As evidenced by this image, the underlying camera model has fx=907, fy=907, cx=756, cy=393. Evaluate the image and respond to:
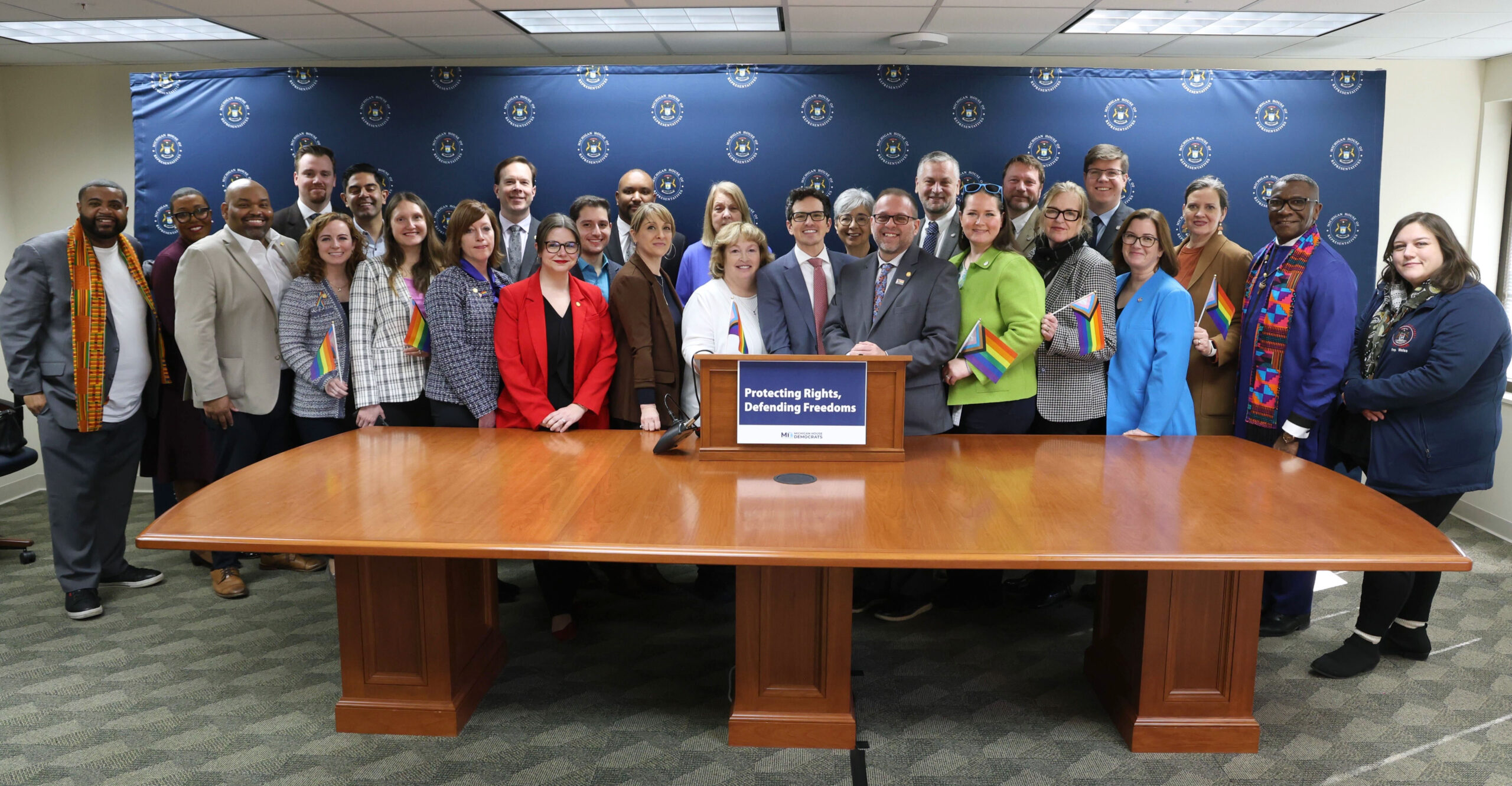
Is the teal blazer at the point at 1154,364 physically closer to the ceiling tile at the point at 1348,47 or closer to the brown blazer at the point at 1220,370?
the brown blazer at the point at 1220,370

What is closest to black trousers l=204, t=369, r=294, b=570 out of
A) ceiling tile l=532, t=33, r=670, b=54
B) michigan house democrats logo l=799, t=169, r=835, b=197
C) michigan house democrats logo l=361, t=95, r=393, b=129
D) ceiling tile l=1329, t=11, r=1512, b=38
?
michigan house democrats logo l=361, t=95, r=393, b=129

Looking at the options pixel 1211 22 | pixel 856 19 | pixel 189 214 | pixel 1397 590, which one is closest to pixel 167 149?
pixel 189 214

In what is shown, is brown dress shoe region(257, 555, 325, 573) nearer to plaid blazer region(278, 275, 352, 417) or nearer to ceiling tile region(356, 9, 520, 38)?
plaid blazer region(278, 275, 352, 417)

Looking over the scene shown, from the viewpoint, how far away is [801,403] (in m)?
2.74

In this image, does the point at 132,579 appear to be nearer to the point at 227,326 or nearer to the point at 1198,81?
the point at 227,326

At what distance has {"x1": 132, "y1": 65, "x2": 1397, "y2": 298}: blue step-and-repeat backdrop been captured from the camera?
197 inches

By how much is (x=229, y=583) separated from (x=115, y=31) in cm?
308

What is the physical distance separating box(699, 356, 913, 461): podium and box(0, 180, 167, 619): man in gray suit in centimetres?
264

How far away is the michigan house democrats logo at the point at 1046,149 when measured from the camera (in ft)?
16.5

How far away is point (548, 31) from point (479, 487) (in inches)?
126

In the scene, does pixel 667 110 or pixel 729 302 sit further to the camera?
pixel 667 110

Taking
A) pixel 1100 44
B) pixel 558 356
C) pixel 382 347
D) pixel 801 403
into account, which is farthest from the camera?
pixel 1100 44

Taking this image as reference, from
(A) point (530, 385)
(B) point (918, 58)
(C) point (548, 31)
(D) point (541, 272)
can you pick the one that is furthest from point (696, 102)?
(A) point (530, 385)

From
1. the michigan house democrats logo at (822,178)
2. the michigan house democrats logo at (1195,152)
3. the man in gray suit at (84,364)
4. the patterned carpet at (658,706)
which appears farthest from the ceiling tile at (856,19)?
the man in gray suit at (84,364)
